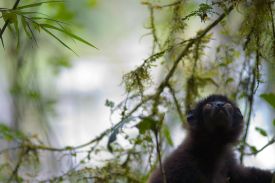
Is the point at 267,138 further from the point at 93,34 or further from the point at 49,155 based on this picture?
the point at 93,34

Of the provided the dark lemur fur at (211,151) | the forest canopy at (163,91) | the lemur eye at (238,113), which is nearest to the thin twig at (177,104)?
the forest canopy at (163,91)

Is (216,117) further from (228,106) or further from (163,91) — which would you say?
(163,91)

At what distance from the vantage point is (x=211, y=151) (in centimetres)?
460

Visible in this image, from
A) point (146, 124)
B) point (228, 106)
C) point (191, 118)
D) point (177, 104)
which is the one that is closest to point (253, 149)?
point (228, 106)

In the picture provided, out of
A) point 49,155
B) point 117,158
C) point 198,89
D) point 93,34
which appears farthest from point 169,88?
point 93,34

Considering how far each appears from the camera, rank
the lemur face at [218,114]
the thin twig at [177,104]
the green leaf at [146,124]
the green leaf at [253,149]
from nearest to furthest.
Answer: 1. the green leaf at [146,124]
2. the green leaf at [253,149]
3. the lemur face at [218,114]
4. the thin twig at [177,104]

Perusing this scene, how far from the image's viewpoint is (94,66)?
11242 millimetres

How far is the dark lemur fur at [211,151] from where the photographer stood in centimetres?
439

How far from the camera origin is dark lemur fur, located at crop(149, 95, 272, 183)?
4391mm

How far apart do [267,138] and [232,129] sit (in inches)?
16.3

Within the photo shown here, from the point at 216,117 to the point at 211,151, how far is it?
316 mm

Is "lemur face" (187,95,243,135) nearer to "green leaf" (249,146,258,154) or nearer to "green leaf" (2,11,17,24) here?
"green leaf" (249,146,258,154)

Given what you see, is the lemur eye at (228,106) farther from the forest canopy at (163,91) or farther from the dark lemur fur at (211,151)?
the forest canopy at (163,91)

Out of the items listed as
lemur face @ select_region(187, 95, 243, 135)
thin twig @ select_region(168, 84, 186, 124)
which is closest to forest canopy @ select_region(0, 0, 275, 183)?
thin twig @ select_region(168, 84, 186, 124)
